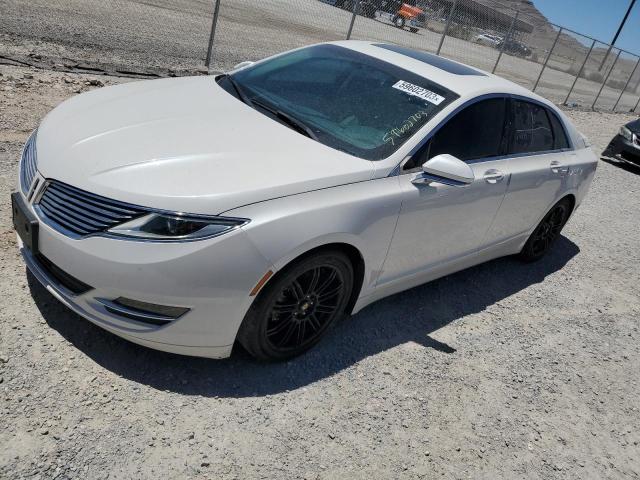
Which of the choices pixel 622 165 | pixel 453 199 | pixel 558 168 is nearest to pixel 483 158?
pixel 453 199

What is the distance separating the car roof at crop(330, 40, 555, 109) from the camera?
3820 mm

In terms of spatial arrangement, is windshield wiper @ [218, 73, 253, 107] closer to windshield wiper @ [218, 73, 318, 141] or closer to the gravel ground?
windshield wiper @ [218, 73, 318, 141]

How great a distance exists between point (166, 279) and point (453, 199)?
1.99 metres

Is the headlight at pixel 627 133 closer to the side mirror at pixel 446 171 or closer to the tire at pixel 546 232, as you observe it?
the tire at pixel 546 232

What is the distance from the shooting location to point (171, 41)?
405 inches

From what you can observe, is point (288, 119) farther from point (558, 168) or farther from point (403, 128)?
point (558, 168)

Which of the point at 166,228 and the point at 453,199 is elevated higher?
the point at 453,199

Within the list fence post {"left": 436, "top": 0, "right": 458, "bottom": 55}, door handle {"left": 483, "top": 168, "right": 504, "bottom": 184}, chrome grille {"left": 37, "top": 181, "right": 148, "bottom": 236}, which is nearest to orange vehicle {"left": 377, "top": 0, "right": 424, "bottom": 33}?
fence post {"left": 436, "top": 0, "right": 458, "bottom": 55}

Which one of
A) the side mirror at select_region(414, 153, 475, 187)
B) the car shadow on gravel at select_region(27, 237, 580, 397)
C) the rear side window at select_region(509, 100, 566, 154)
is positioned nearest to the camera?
the car shadow on gravel at select_region(27, 237, 580, 397)

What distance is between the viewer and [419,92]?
12.0 feet

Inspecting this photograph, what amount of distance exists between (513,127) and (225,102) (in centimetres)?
218

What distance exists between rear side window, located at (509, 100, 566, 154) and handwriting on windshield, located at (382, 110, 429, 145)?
1074 mm

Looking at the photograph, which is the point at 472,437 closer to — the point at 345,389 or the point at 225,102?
the point at 345,389

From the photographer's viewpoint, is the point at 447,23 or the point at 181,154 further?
the point at 447,23
